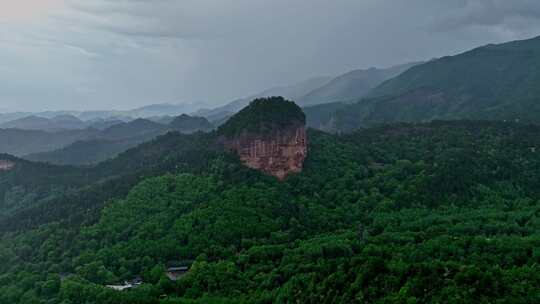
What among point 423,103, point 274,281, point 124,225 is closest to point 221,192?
point 124,225

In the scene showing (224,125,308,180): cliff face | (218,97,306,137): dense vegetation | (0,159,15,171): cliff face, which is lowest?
(0,159,15,171): cliff face

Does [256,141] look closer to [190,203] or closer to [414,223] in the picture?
[190,203]

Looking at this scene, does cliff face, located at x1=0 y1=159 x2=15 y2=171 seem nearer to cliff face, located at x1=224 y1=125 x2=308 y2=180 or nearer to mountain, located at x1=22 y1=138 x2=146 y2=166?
mountain, located at x1=22 y1=138 x2=146 y2=166

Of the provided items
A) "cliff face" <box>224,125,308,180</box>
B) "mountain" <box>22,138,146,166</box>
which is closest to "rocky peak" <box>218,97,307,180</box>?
"cliff face" <box>224,125,308,180</box>

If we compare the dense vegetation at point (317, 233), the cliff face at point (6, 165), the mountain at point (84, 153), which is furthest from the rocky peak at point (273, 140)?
the mountain at point (84, 153)

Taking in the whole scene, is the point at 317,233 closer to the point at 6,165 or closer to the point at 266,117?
the point at 266,117

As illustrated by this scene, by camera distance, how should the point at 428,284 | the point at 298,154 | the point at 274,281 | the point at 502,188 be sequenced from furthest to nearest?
the point at 298,154 < the point at 502,188 < the point at 274,281 < the point at 428,284

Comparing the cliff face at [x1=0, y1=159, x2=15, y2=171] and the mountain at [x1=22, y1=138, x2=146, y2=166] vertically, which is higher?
the cliff face at [x1=0, y1=159, x2=15, y2=171]
